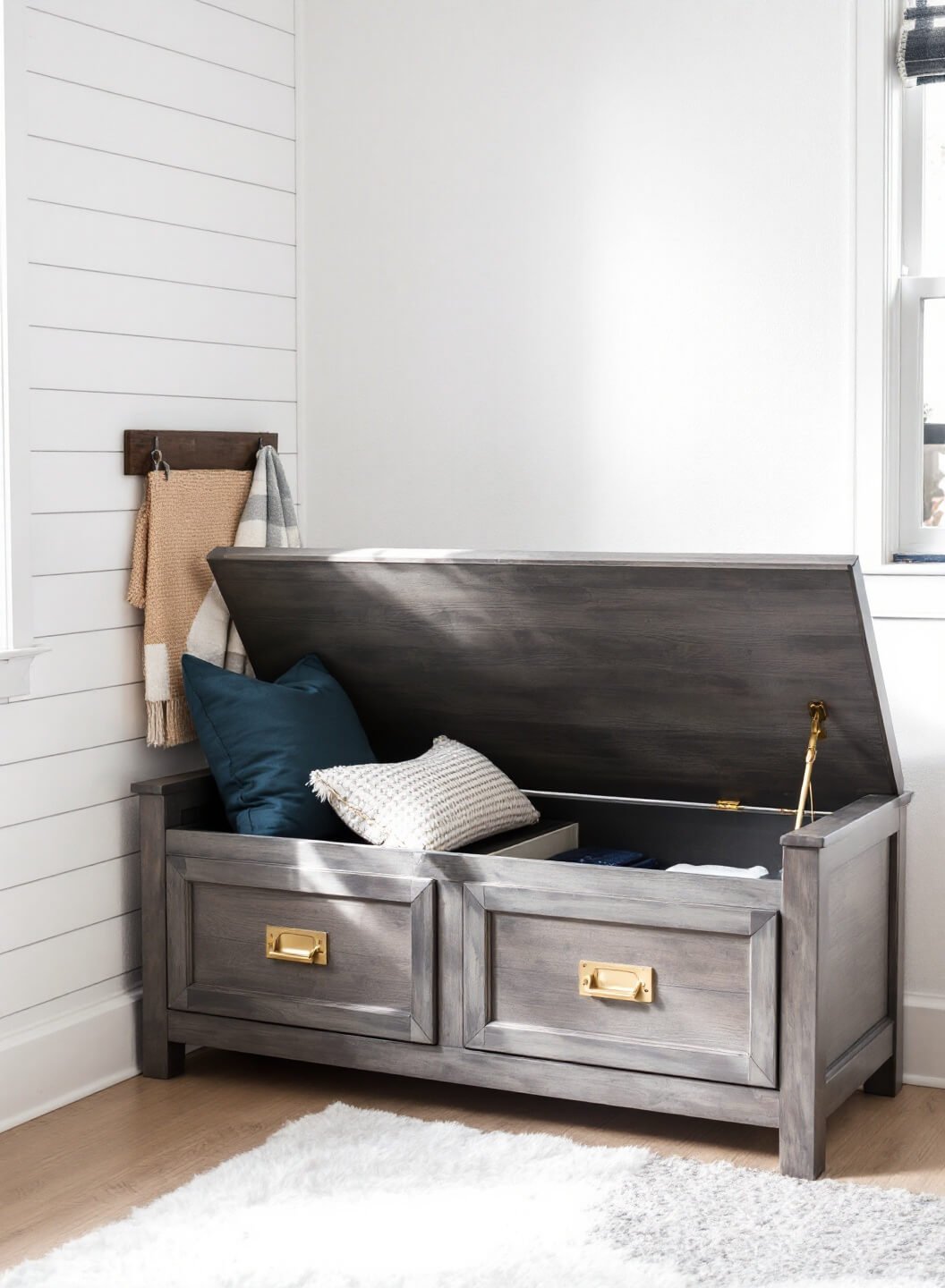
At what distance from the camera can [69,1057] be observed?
3041 millimetres

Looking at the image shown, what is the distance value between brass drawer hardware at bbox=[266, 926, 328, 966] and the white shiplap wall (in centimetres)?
38

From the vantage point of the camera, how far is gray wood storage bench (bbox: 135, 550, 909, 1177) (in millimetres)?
2645

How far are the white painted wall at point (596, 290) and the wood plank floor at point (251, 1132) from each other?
1.33 ft

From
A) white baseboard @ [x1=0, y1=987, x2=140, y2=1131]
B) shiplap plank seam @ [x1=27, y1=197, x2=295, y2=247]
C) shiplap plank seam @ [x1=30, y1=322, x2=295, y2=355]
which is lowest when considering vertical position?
white baseboard @ [x1=0, y1=987, x2=140, y2=1131]

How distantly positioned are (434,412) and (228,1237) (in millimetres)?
1852

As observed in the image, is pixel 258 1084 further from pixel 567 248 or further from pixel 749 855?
pixel 567 248

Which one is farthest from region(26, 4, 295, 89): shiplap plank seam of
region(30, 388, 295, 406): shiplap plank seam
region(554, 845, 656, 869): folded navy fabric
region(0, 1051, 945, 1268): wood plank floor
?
region(0, 1051, 945, 1268): wood plank floor

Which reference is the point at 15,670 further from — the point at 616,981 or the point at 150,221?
the point at 616,981

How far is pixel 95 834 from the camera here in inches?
123

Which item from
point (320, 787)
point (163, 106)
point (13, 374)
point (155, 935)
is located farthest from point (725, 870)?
point (163, 106)

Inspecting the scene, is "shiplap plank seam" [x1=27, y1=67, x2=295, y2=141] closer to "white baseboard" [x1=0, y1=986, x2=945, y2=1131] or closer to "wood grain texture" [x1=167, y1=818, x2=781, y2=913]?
"wood grain texture" [x1=167, y1=818, x2=781, y2=913]

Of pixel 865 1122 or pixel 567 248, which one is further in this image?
pixel 567 248

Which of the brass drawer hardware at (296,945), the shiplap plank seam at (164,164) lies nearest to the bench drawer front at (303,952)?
the brass drawer hardware at (296,945)

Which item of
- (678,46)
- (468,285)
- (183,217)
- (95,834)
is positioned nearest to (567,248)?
(468,285)
